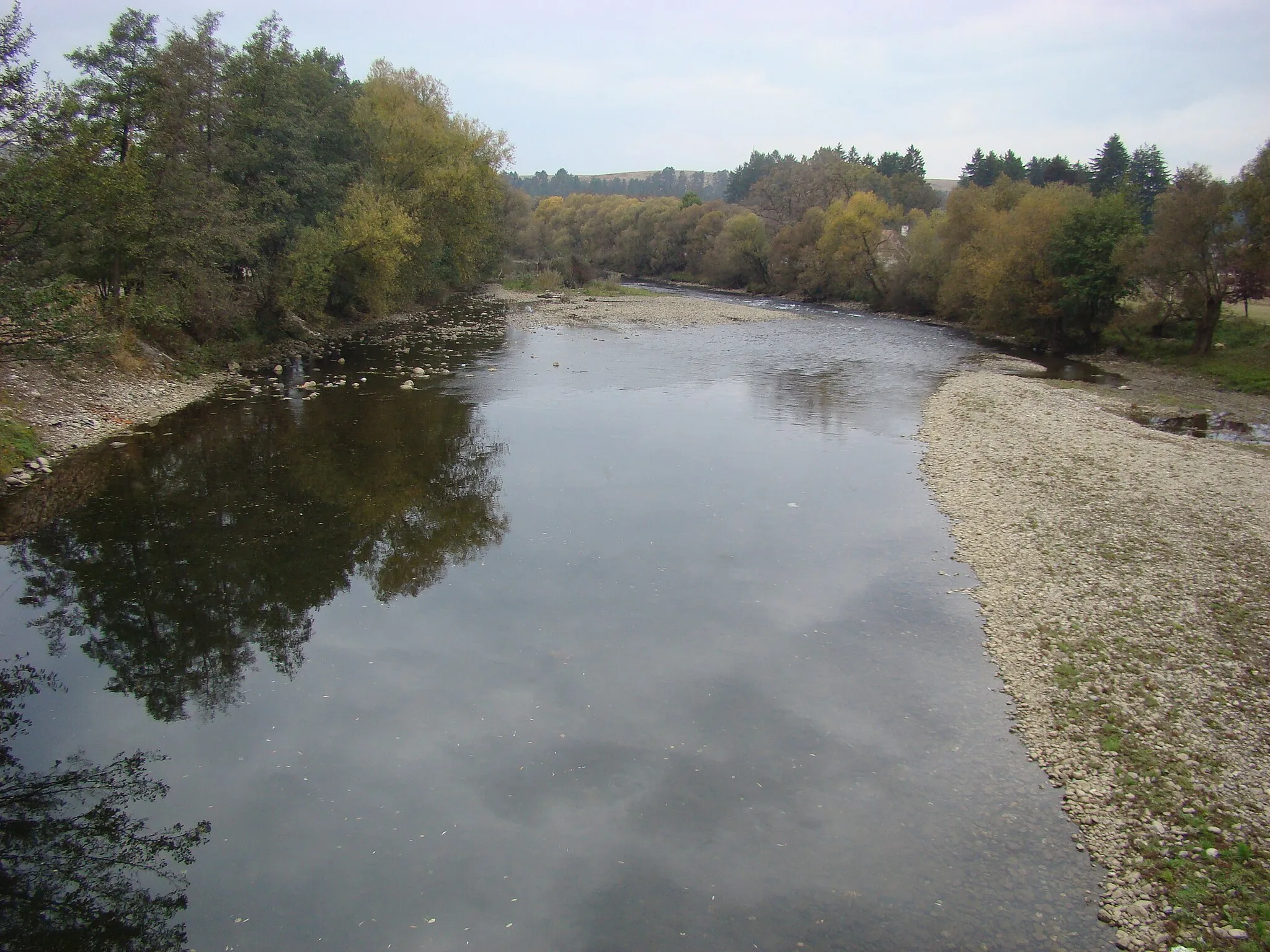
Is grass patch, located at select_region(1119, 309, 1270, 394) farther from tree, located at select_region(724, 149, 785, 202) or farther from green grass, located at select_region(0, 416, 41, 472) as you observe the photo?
tree, located at select_region(724, 149, 785, 202)

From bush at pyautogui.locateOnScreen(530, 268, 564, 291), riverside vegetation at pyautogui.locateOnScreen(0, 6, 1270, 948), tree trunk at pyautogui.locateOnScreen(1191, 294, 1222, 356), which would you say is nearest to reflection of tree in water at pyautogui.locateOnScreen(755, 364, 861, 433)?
riverside vegetation at pyautogui.locateOnScreen(0, 6, 1270, 948)

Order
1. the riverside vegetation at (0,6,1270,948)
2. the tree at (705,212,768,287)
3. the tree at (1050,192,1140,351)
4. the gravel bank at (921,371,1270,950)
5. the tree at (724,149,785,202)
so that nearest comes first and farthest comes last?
the gravel bank at (921,371,1270,950) < the riverside vegetation at (0,6,1270,948) < the tree at (1050,192,1140,351) < the tree at (705,212,768,287) < the tree at (724,149,785,202)

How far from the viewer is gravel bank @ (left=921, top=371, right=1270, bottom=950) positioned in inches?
307

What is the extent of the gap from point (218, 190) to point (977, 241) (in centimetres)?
4615

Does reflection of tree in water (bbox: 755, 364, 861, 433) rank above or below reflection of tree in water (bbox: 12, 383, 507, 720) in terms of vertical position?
above

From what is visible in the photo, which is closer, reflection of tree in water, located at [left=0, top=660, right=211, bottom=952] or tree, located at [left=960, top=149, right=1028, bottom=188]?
reflection of tree in water, located at [left=0, top=660, right=211, bottom=952]

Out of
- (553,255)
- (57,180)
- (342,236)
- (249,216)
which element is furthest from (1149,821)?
(553,255)

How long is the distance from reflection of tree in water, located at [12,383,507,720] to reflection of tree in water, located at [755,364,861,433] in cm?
1157

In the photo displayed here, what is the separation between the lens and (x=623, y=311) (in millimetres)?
62125

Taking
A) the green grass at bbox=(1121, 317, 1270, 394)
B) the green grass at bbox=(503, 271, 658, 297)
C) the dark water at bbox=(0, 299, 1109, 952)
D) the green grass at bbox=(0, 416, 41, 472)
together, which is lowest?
the dark water at bbox=(0, 299, 1109, 952)

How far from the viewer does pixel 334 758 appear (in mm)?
9445

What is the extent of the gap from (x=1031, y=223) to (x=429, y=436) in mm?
41113

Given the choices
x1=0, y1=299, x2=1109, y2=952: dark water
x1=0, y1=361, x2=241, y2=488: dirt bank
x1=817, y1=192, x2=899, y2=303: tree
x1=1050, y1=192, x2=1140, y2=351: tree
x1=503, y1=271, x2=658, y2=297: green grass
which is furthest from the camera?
x1=503, y1=271, x2=658, y2=297: green grass

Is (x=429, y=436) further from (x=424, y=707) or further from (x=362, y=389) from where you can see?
(x=424, y=707)
